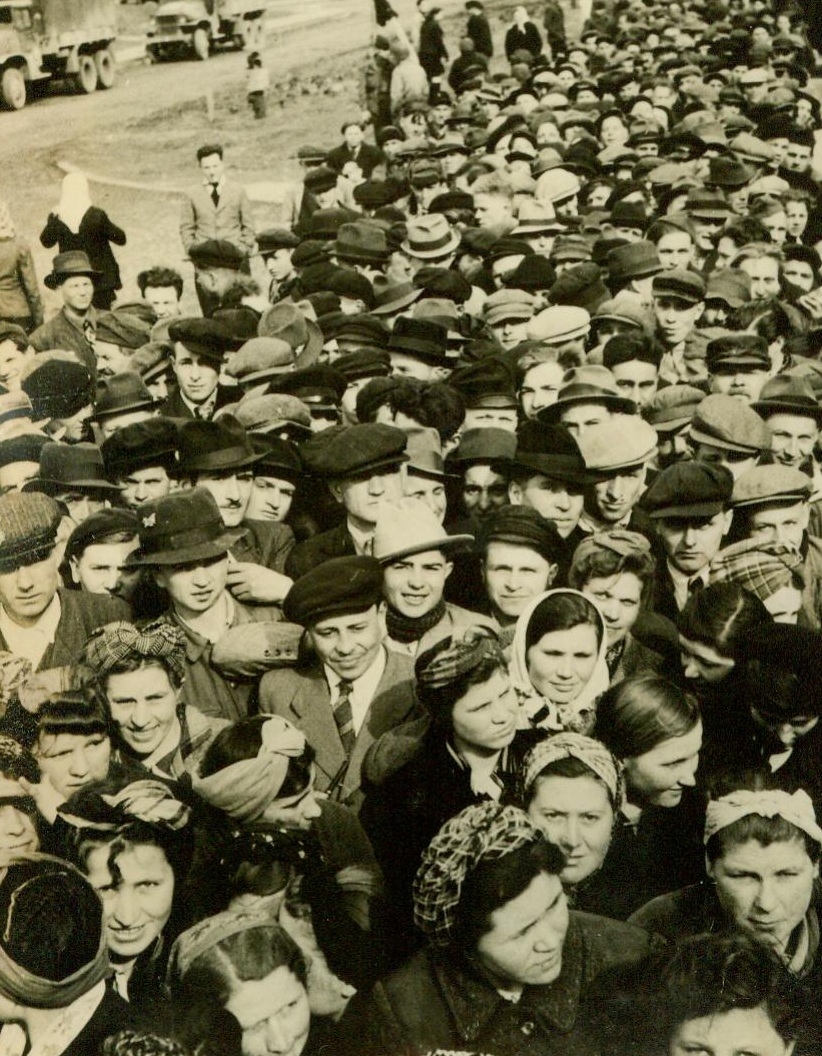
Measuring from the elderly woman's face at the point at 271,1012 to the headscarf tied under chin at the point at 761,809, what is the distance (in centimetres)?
111

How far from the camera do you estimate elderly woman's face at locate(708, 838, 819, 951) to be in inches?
111

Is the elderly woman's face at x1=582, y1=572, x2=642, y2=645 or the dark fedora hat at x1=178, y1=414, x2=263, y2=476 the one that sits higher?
the dark fedora hat at x1=178, y1=414, x2=263, y2=476

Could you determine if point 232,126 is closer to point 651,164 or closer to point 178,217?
point 178,217

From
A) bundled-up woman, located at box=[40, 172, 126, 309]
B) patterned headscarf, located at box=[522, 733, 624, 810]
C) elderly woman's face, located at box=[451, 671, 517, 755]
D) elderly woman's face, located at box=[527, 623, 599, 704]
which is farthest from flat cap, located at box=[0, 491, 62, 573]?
bundled-up woman, located at box=[40, 172, 126, 309]

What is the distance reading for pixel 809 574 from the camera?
397 centimetres

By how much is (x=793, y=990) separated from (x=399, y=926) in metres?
1.00

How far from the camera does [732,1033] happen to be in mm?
2793

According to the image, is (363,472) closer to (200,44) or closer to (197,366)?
(197,366)

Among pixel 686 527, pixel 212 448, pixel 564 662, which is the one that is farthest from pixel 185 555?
pixel 686 527

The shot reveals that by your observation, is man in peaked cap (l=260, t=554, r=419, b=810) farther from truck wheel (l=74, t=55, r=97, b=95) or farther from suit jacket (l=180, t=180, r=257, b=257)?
suit jacket (l=180, t=180, r=257, b=257)

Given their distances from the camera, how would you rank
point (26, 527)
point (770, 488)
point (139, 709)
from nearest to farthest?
point (139, 709), point (26, 527), point (770, 488)

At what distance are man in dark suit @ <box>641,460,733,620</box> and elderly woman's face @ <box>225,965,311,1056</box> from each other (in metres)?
1.84

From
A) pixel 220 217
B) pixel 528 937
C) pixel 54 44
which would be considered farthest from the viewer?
pixel 220 217

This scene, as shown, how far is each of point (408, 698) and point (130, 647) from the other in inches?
32.4
